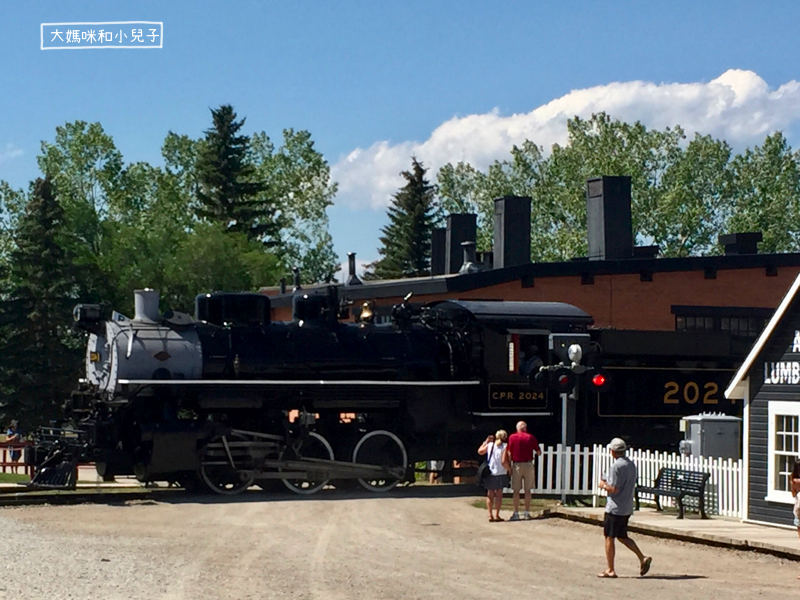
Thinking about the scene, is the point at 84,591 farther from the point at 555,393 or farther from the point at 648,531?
the point at 555,393

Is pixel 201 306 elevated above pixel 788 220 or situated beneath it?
situated beneath

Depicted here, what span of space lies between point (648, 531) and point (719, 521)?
1.69m

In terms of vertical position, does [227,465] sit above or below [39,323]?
below

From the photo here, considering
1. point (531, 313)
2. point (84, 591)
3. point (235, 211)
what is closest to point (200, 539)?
point (84, 591)

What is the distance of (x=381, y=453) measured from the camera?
912 inches

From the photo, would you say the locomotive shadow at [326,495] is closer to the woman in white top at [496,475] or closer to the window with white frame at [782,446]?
the woman in white top at [496,475]

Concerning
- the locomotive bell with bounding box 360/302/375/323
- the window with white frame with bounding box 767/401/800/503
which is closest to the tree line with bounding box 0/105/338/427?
the locomotive bell with bounding box 360/302/375/323

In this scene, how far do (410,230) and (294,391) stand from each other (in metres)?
56.3

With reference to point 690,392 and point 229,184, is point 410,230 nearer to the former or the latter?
point 229,184

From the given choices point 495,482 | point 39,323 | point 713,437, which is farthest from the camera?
point 39,323

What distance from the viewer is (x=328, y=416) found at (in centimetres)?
2319

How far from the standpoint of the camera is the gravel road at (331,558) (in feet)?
39.0

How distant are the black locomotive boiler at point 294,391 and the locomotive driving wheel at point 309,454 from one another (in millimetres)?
26

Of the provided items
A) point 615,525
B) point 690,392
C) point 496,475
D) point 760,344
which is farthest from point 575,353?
point 615,525
